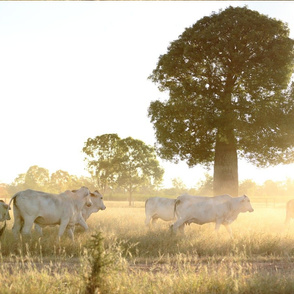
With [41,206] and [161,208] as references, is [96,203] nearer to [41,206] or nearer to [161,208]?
[161,208]

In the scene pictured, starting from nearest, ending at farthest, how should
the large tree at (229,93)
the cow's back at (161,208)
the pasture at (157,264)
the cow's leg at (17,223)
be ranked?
1. the pasture at (157,264)
2. the cow's leg at (17,223)
3. the cow's back at (161,208)
4. the large tree at (229,93)

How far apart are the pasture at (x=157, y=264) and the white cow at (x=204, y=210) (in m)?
0.54

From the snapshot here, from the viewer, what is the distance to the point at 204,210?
1644cm

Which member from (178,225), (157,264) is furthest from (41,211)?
(178,225)

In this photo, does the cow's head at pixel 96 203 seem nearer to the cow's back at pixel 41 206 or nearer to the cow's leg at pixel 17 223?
the cow's back at pixel 41 206

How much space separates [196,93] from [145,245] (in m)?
13.4

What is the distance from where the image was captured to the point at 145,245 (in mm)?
12742

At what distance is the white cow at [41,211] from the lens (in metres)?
13.5

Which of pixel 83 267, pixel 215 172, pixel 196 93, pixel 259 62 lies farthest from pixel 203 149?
pixel 83 267

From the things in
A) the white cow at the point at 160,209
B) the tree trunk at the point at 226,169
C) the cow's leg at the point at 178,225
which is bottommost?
the cow's leg at the point at 178,225

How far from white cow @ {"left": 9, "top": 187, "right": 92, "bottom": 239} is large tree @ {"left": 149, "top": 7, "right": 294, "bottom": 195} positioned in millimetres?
11097

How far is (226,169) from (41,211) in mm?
13233

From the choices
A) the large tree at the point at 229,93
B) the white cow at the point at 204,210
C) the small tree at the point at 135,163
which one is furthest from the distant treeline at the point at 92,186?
the white cow at the point at 204,210

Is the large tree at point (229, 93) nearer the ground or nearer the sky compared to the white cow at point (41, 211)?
nearer the sky
